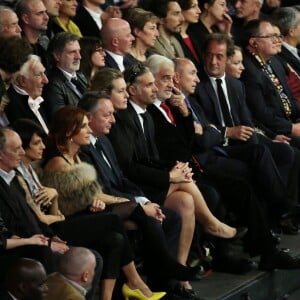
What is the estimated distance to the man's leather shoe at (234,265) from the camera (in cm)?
793

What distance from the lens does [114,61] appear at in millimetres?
8789

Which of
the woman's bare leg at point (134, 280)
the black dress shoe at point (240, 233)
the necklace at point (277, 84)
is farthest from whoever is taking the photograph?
the necklace at point (277, 84)

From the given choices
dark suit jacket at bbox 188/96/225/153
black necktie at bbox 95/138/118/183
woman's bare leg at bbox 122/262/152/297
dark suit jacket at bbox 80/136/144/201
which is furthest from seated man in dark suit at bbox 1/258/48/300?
dark suit jacket at bbox 188/96/225/153

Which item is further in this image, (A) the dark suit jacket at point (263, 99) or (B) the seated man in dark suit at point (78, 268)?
(A) the dark suit jacket at point (263, 99)

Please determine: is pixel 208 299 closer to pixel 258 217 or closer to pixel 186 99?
pixel 258 217

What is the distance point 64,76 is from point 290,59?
3229 mm

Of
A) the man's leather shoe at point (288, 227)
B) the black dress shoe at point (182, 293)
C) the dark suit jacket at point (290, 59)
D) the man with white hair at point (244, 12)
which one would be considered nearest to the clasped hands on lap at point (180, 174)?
the black dress shoe at point (182, 293)

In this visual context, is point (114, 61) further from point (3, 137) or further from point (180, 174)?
point (3, 137)

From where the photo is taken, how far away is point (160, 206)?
747 centimetres

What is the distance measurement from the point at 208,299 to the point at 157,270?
1.26ft

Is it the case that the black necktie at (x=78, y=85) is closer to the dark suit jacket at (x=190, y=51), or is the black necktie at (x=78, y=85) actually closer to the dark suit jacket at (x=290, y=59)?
the dark suit jacket at (x=190, y=51)

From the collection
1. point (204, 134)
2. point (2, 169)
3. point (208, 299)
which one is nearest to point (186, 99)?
point (204, 134)

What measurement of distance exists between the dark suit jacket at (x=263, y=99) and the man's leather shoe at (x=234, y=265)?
6.30 ft

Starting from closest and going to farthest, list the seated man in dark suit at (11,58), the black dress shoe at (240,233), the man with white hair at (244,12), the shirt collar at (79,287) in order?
the shirt collar at (79,287), the seated man in dark suit at (11,58), the black dress shoe at (240,233), the man with white hair at (244,12)
